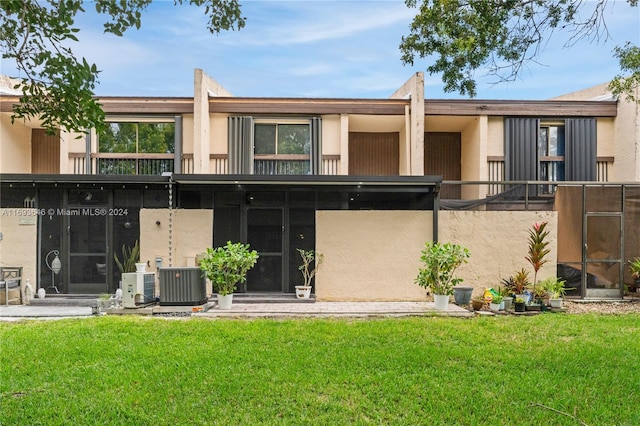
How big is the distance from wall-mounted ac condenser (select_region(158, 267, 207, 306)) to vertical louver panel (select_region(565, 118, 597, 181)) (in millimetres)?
11048

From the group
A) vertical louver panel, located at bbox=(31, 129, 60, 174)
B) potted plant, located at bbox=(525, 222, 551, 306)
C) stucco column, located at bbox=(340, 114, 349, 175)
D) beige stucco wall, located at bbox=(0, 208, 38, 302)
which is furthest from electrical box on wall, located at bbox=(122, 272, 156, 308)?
potted plant, located at bbox=(525, 222, 551, 306)

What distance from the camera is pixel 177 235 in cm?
1083

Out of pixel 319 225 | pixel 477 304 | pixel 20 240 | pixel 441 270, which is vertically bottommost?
pixel 477 304

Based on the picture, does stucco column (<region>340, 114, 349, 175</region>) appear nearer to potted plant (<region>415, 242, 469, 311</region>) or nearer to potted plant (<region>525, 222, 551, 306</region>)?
potted plant (<region>415, 242, 469, 311</region>)

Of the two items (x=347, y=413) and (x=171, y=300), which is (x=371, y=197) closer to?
(x=171, y=300)

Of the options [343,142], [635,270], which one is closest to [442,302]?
[635,270]

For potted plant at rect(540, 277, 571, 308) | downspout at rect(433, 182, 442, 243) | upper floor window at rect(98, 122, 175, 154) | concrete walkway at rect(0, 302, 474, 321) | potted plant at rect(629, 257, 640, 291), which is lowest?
concrete walkway at rect(0, 302, 474, 321)

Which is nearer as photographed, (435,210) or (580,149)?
(435,210)

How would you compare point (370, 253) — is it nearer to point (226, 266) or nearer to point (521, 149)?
point (226, 266)

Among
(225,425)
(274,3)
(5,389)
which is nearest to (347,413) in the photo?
(225,425)

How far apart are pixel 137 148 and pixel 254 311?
7102mm

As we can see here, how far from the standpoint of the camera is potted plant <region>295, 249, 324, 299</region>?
10.5 metres

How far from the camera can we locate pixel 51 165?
583 inches

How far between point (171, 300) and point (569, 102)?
12361 mm
